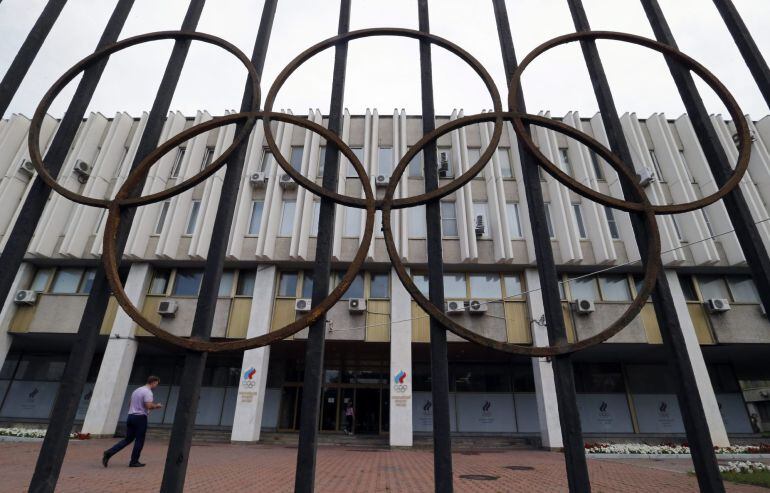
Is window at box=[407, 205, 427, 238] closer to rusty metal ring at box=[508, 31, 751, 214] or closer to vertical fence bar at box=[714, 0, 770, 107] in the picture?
vertical fence bar at box=[714, 0, 770, 107]

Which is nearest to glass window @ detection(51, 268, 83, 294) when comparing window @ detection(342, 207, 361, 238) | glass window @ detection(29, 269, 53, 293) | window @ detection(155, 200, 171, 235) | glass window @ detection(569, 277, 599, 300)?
glass window @ detection(29, 269, 53, 293)

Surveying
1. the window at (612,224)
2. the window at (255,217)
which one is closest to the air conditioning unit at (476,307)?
the window at (612,224)

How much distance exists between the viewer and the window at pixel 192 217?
17.1 m

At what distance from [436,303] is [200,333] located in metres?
1.15

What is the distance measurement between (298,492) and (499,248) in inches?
593

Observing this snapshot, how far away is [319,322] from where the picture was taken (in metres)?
1.95

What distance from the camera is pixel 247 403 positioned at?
15031 millimetres

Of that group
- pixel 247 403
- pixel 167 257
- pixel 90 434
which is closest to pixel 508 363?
pixel 247 403

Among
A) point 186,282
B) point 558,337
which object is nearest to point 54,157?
point 558,337

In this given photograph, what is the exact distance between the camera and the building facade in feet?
51.1

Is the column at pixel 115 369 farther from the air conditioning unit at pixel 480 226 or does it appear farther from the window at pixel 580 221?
the window at pixel 580 221

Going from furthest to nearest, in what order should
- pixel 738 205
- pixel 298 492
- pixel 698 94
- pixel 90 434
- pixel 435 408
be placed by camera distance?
pixel 90 434 → pixel 698 94 → pixel 738 205 → pixel 435 408 → pixel 298 492

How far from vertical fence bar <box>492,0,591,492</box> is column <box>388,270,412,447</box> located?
1351cm

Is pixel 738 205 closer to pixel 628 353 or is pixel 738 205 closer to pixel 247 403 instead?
pixel 247 403
